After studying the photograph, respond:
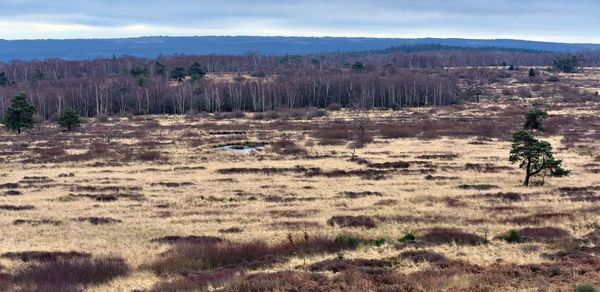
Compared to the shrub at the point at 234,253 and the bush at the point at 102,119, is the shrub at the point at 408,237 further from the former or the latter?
the bush at the point at 102,119

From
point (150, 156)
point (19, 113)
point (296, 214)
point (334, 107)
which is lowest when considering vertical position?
point (334, 107)

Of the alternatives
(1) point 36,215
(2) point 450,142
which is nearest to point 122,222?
(1) point 36,215

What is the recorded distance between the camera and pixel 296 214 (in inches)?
1072

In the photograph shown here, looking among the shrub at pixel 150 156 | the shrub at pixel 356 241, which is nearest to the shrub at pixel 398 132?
the shrub at pixel 150 156

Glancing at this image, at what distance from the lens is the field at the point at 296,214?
1550cm

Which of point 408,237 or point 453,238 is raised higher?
point 453,238

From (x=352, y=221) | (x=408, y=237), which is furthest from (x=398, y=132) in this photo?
(x=408, y=237)

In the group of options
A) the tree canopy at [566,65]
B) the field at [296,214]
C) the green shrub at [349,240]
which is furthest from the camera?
the tree canopy at [566,65]

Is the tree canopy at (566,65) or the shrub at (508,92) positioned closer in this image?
the shrub at (508,92)

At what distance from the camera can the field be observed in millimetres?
15500

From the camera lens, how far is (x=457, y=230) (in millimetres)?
21719

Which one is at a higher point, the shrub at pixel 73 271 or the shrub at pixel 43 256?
the shrub at pixel 73 271

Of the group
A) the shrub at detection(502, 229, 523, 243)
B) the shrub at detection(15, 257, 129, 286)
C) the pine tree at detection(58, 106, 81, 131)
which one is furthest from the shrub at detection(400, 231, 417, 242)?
the pine tree at detection(58, 106, 81, 131)

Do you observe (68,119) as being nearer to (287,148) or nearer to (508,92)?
(287,148)
